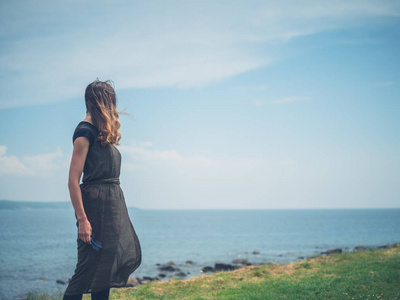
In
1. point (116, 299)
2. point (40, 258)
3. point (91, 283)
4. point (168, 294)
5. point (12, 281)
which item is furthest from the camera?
point (40, 258)

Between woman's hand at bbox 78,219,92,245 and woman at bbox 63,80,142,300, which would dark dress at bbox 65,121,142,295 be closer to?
woman at bbox 63,80,142,300

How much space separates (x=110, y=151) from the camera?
3588mm

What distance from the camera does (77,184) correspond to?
3.31 m

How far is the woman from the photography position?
333 cm

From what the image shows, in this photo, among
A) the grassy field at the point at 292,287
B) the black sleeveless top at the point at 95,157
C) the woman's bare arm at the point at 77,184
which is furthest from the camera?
the grassy field at the point at 292,287

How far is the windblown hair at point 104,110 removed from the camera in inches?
139

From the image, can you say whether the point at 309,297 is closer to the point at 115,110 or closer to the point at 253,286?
the point at 253,286

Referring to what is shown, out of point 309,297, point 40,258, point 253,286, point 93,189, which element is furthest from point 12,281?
point 93,189

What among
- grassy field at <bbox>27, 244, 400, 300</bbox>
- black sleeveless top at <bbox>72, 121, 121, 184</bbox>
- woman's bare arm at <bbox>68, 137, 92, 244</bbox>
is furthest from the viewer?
grassy field at <bbox>27, 244, 400, 300</bbox>

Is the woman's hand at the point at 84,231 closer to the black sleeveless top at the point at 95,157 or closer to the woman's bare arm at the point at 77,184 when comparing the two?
the woman's bare arm at the point at 77,184

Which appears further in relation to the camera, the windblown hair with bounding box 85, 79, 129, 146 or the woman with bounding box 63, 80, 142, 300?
the windblown hair with bounding box 85, 79, 129, 146

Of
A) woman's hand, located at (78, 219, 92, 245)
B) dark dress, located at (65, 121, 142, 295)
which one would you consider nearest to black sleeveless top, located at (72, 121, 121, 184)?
dark dress, located at (65, 121, 142, 295)

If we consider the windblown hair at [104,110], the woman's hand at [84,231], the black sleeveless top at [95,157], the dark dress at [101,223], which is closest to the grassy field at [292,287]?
the dark dress at [101,223]

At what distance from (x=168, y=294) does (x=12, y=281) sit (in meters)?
21.7
